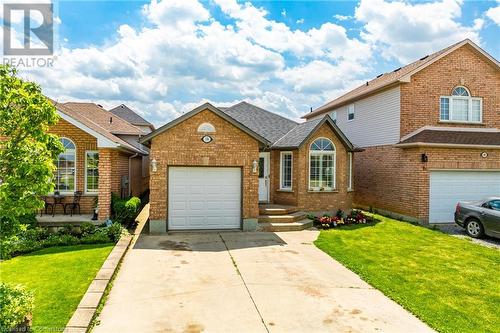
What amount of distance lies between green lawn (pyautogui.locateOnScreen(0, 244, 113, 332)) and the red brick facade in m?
12.7

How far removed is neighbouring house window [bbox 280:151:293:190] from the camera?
16.0m

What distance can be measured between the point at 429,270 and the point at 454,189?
27.2 ft

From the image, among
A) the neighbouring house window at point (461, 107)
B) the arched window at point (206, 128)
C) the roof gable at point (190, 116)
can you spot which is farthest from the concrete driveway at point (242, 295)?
the neighbouring house window at point (461, 107)

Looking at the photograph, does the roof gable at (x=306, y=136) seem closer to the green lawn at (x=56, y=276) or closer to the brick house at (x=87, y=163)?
the brick house at (x=87, y=163)

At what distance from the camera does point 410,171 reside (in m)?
15.6

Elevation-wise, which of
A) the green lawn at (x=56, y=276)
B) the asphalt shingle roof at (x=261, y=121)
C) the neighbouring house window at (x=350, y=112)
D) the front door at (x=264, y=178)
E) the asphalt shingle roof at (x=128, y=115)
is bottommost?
the green lawn at (x=56, y=276)

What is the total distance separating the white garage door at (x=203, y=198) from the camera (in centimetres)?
1268

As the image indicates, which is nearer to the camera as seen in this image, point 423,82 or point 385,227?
point 385,227

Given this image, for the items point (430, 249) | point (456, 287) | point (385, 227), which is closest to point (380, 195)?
point (385, 227)

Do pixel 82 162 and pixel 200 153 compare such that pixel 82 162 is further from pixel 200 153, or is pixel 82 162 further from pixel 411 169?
pixel 411 169

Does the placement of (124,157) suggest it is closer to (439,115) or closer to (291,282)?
(291,282)

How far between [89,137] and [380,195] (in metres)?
14.1

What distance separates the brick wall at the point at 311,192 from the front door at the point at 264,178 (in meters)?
0.68

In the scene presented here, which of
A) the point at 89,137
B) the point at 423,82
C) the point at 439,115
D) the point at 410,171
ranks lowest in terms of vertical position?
the point at 410,171
